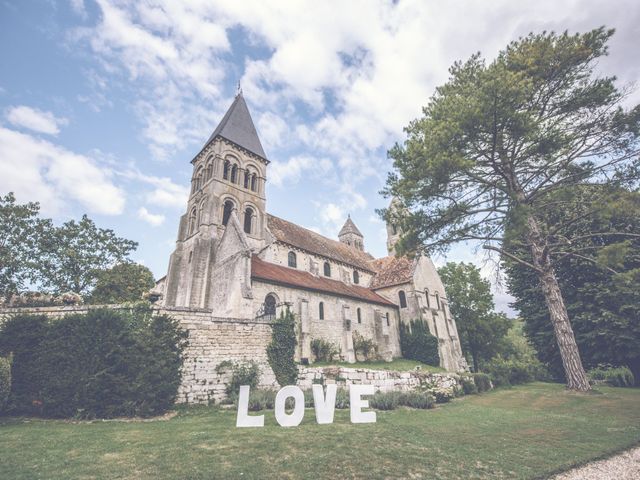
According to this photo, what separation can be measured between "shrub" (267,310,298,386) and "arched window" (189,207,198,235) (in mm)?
14980

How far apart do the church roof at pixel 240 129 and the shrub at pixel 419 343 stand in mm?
21466

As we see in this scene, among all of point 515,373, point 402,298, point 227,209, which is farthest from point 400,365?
point 227,209

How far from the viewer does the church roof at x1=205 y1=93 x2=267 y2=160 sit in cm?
2870

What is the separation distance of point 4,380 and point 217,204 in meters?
17.6

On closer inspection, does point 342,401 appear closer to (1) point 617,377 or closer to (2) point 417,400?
(2) point 417,400

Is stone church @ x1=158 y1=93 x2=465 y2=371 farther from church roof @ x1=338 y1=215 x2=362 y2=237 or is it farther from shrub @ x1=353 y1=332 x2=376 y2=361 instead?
church roof @ x1=338 y1=215 x2=362 y2=237

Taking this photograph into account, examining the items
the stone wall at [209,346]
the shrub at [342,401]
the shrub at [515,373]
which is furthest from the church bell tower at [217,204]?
the shrub at [515,373]

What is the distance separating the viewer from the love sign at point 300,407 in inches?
284

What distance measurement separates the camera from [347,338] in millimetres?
20484

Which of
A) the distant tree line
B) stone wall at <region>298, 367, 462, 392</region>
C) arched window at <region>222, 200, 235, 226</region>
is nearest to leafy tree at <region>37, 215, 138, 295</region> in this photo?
the distant tree line

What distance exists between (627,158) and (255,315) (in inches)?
722

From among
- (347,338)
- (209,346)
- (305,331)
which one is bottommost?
(209,346)

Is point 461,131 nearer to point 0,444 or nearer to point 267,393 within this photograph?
point 267,393

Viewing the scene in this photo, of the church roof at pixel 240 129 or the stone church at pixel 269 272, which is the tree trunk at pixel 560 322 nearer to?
the stone church at pixel 269 272
